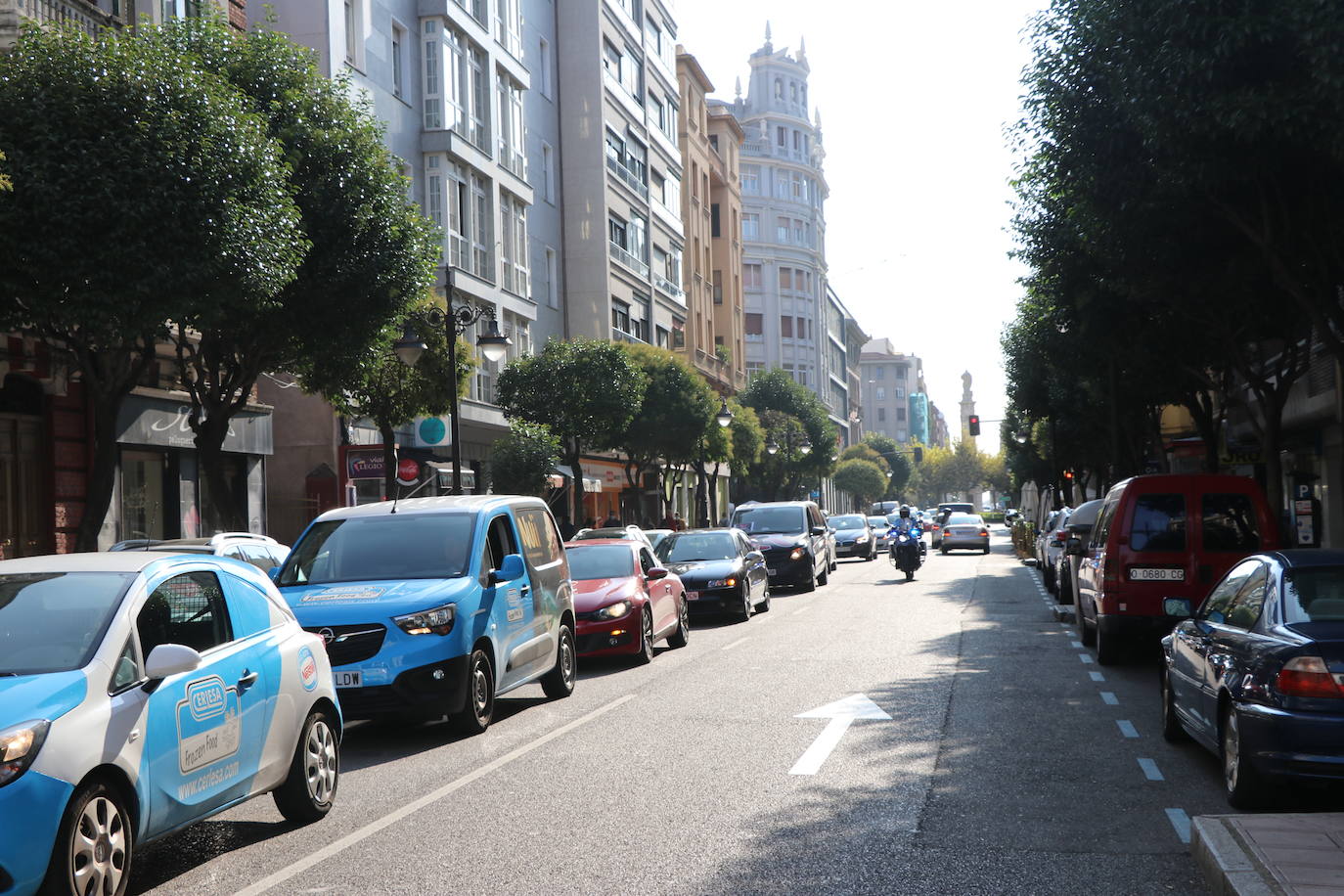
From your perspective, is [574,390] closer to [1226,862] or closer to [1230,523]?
[1230,523]

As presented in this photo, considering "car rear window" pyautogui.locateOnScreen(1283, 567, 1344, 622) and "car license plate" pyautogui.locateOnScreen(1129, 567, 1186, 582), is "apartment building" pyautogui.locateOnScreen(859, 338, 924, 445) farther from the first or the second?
"car rear window" pyautogui.locateOnScreen(1283, 567, 1344, 622)

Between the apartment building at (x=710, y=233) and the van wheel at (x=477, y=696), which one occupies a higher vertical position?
the apartment building at (x=710, y=233)

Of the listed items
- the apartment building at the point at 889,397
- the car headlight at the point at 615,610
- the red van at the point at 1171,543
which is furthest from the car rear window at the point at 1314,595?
the apartment building at the point at 889,397

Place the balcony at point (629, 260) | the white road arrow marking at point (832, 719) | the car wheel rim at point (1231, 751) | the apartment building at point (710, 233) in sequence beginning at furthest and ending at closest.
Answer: the apartment building at point (710, 233) < the balcony at point (629, 260) < the white road arrow marking at point (832, 719) < the car wheel rim at point (1231, 751)

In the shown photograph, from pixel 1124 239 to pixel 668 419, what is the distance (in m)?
25.8

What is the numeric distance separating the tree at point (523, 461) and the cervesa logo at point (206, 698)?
2287cm

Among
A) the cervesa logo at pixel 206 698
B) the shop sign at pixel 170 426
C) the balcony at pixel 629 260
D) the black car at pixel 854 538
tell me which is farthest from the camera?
the balcony at pixel 629 260

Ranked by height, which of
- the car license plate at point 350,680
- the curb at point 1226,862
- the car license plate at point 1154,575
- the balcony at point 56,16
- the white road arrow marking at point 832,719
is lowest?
the white road arrow marking at point 832,719

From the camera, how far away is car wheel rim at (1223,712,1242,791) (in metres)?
7.46

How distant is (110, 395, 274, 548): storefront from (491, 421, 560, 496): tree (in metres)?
4.88

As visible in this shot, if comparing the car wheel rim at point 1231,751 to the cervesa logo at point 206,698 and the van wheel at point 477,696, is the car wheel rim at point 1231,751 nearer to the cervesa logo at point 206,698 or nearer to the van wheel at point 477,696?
the cervesa logo at point 206,698

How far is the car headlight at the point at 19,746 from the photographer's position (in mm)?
5277

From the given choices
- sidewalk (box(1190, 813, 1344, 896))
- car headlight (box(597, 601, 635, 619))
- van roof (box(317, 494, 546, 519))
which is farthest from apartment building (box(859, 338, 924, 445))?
sidewalk (box(1190, 813, 1344, 896))

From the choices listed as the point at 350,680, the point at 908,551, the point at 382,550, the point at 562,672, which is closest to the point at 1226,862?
the point at 350,680
